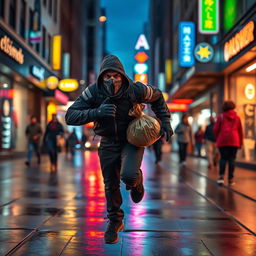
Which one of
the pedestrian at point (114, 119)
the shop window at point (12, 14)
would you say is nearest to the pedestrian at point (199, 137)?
the shop window at point (12, 14)

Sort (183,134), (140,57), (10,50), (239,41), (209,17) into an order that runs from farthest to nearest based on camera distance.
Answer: (140,57)
(209,17)
(10,50)
(183,134)
(239,41)

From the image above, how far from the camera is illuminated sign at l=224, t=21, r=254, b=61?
14.2 m

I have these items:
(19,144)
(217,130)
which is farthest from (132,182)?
(19,144)

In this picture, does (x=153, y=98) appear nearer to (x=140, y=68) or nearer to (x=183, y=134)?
(x=183, y=134)

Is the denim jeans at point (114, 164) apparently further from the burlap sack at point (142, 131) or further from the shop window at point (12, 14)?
the shop window at point (12, 14)

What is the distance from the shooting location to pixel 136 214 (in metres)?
6.67

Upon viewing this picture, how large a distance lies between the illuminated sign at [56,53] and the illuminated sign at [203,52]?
39.6 feet

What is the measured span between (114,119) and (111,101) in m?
0.18

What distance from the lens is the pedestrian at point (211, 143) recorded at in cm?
1552

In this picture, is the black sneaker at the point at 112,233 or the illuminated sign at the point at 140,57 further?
the illuminated sign at the point at 140,57

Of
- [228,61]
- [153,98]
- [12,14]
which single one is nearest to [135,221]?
[153,98]

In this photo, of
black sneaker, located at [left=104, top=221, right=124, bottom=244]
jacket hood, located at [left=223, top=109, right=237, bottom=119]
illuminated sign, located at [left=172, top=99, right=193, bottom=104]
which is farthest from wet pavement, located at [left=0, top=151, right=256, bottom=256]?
illuminated sign, located at [left=172, top=99, right=193, bottom=104]

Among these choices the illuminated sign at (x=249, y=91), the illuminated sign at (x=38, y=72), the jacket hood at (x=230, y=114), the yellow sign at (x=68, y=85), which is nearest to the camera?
the jacket hood at (x=230, y=114)

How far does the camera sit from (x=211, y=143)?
15.6 metres
